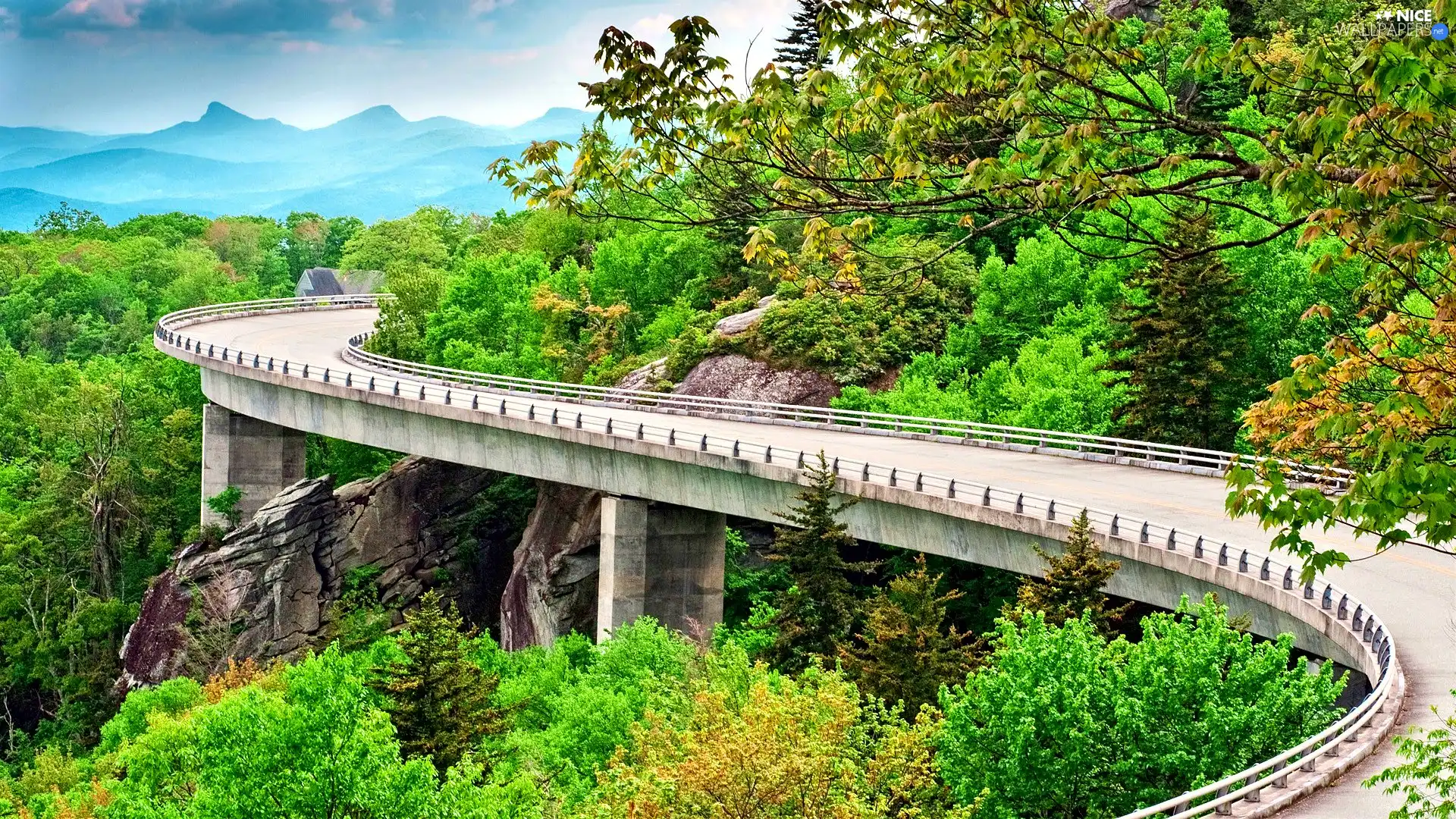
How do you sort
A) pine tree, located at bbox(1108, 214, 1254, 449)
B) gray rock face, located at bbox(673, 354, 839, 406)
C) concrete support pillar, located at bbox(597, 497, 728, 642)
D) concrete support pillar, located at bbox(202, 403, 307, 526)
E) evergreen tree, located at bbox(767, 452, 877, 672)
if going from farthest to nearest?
1. concrete support pillar, located at bbox(202, 403, 307, 526)
2. gray rock face, located at bbox(673, 354, 839, 406)
3. concrete support pillar, located at bbox(597, 497, 728, 642)
4. pine tree, located at bbox(1108, 214, 1254, 449)
5. evergreen tree, located at bbox(767, 452, 877, 672)

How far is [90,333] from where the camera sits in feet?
387

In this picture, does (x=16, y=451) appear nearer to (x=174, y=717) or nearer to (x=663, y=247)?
(x=663, y=247)

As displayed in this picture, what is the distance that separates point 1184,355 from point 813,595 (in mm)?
15276

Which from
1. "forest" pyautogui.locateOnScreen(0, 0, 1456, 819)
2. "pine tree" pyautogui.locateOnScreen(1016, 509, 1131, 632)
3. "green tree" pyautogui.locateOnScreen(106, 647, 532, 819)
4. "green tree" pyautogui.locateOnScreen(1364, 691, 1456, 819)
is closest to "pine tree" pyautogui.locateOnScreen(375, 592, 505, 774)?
"forest" pyautogui.locateOnScreen(0, 0, 1456, 819)

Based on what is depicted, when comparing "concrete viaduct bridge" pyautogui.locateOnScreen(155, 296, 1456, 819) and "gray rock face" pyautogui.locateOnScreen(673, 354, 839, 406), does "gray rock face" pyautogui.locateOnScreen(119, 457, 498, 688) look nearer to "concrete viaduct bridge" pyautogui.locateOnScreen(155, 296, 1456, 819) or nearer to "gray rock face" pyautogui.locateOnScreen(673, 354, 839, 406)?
"concrete viaduct bridge" pyautogui.locateOnScreen(155, 296, 1456, 819)

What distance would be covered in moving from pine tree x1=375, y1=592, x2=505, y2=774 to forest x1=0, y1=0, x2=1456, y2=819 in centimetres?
8

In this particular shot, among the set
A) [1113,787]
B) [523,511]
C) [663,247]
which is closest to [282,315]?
[663,247]

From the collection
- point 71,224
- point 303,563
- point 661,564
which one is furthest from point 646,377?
point 71,224

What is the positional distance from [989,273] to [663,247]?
20.6 m

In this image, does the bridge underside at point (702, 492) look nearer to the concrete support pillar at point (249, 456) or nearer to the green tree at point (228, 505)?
the concrete support pillar at point (249, 456)

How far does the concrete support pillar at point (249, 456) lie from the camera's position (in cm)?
6384

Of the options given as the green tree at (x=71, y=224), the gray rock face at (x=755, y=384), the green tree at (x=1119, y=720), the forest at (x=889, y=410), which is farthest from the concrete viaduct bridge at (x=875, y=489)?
the green tree at (x=71, y=224)

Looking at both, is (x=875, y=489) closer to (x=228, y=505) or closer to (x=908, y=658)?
(x=908, y=658)

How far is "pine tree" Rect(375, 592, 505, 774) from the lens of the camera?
2956 cm
